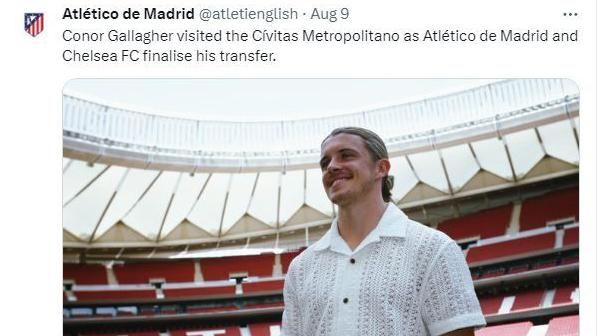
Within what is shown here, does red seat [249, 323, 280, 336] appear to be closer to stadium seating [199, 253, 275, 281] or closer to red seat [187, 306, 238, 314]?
red seat [187, 306, 238, 314]

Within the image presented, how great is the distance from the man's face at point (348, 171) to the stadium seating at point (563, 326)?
755cm

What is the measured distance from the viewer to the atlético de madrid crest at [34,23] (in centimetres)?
272

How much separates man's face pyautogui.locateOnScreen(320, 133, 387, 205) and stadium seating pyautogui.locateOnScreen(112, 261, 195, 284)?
43.3 feet

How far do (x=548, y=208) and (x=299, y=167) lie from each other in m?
5.05

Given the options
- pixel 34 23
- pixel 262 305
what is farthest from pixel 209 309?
pixel 34 23

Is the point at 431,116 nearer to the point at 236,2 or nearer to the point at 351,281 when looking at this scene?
the point at 236,2

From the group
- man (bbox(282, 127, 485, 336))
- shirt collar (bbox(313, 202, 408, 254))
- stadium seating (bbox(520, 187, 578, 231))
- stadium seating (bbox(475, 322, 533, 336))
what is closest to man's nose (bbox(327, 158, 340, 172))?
man (bbox(282, 127, 485, 336))

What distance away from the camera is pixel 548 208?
13.2 m

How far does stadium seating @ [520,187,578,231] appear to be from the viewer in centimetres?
1299

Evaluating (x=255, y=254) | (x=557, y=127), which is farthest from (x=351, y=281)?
(x=255, y=254)

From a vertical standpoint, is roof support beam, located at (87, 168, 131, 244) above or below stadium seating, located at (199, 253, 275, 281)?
above

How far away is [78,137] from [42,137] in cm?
759

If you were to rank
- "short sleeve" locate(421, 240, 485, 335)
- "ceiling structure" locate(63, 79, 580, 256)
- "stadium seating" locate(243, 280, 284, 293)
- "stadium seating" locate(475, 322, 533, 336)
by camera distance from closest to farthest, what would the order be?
"short sleeve" locate(421, 240, 485, 335)
"stadium seating" locate(475, 322, 533, 336)
"ceiling structure" locate(63, 79, 580, 256)
"stadium seating" locate(243, 280, 284, 293)

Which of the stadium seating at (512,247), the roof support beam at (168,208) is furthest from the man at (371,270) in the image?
the stadium seating at (512,247)
